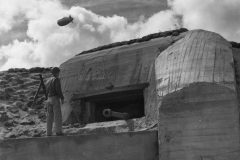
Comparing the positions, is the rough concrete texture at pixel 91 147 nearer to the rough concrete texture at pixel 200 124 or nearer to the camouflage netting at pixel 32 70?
the rough concrete texture at pixel 200 124

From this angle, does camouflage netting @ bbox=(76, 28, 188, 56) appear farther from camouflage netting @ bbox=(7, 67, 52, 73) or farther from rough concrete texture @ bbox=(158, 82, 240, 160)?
camouflage netting @ bbox=(7, 67, 52, 73)

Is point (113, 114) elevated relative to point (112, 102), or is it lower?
lower

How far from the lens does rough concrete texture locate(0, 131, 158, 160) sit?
235 inches

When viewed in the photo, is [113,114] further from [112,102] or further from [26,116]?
[26,116]

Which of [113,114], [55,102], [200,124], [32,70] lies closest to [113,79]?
[113,114]

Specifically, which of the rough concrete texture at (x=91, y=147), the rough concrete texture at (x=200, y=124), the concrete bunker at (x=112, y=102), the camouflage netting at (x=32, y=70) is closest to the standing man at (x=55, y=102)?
the rough concrete texture at (x=91, y=147)

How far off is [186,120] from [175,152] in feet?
1.77

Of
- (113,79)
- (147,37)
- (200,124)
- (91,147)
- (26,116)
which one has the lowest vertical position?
(91,147)

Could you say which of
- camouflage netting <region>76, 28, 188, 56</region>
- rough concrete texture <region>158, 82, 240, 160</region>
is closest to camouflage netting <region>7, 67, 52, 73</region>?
camouflage netting <region>76, 28, 188, 56</region>

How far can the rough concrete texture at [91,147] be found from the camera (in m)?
5.96

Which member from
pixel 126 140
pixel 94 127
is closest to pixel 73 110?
pixel 94 127

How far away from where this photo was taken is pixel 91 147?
6.11 metres

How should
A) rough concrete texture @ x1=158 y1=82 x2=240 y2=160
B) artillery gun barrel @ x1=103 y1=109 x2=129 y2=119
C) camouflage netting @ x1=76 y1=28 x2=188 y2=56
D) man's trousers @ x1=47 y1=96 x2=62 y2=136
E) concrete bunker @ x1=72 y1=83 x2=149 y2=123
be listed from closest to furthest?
1. rough concrete texture @ x1=158 y1=82 x2=240 y2=160
2. man's trousers @ x1=47 y1=96 x2=62 y2=136
3. artillery gun barrel @ x1=103 y1=109 x2=129 y2=119
4. concrete bunker @ x1=72 y1=83 x2=149 y2=123
5. camouflage netting @ x1=76 y1=28 x2=188 y2=56

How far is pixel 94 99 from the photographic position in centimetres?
837
